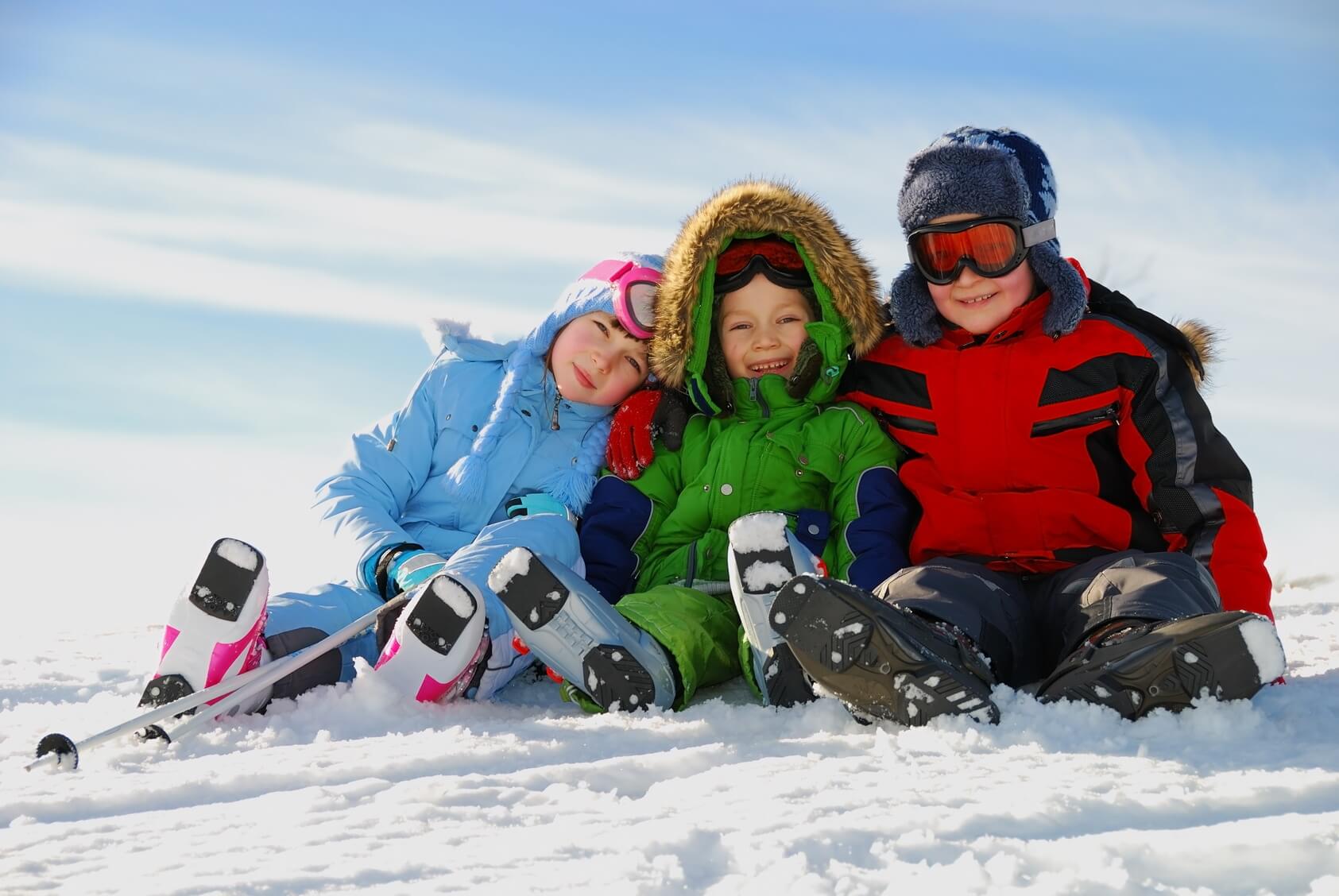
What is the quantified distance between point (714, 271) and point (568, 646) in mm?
1547

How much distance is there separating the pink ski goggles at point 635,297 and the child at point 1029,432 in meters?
0.72

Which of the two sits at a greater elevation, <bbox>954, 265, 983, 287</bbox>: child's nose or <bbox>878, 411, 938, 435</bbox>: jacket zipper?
<bbox>954, 265, 983, 287</bbox>: child's nose

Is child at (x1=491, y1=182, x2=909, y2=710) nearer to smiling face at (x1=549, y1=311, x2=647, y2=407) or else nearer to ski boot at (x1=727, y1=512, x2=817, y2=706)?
smiling face at (x1=549, y1=311, x2=647, y2=407)

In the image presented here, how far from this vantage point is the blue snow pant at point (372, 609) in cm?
296

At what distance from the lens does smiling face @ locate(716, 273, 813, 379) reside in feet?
11.7

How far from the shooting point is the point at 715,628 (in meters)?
2.97

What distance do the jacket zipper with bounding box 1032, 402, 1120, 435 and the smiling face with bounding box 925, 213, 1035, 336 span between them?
329 mm

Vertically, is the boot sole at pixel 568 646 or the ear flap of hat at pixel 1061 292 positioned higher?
the ear flap of hat at pixel 1061 292

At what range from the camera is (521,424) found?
371 centimetres

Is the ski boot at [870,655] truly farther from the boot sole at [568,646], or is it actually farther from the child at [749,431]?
the child at [749,431]

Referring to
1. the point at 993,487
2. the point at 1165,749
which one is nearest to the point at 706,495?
the point at 993,487

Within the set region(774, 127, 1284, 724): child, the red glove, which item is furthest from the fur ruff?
the red glove

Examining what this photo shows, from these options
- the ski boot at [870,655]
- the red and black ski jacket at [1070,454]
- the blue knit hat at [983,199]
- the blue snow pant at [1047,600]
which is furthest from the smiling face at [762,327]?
the ski boot at [870,655]

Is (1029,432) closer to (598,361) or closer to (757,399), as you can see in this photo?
(757,399)
